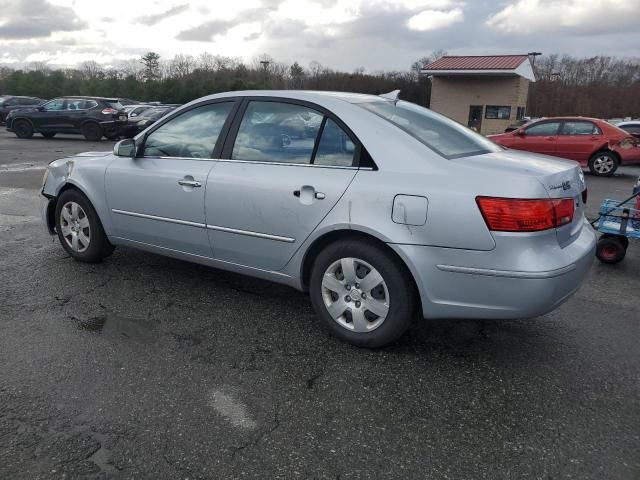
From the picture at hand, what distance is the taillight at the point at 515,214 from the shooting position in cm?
273

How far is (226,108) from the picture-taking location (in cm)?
391

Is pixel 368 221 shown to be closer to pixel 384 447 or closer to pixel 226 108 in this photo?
pixel 384 447

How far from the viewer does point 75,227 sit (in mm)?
4785

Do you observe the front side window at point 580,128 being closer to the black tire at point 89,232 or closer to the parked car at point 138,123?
the black tire at point 89,232

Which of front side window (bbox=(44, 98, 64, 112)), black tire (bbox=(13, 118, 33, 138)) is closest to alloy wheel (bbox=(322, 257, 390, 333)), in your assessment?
front side window (bbox=(44, 98, 64, 112))

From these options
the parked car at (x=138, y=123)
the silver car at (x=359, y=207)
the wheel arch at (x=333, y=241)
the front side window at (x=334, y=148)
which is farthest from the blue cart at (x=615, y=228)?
the parked car at (x=138, y=123)

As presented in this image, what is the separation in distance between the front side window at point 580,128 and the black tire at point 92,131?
52.1ft

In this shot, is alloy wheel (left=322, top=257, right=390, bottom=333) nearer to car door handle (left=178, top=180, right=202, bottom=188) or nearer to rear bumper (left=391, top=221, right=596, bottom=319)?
rear bumper (left=391, top=221, right=596, bottom=319)

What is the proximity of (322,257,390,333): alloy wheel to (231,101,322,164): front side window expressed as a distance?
2.49 feet

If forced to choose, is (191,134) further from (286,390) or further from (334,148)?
(286,390)

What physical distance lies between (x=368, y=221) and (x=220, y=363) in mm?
1215

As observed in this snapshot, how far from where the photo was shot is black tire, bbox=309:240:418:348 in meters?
3.04

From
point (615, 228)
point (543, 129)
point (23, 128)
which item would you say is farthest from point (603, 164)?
point (23, 128)

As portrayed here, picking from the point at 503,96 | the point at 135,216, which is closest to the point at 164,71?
the point at 503,96
